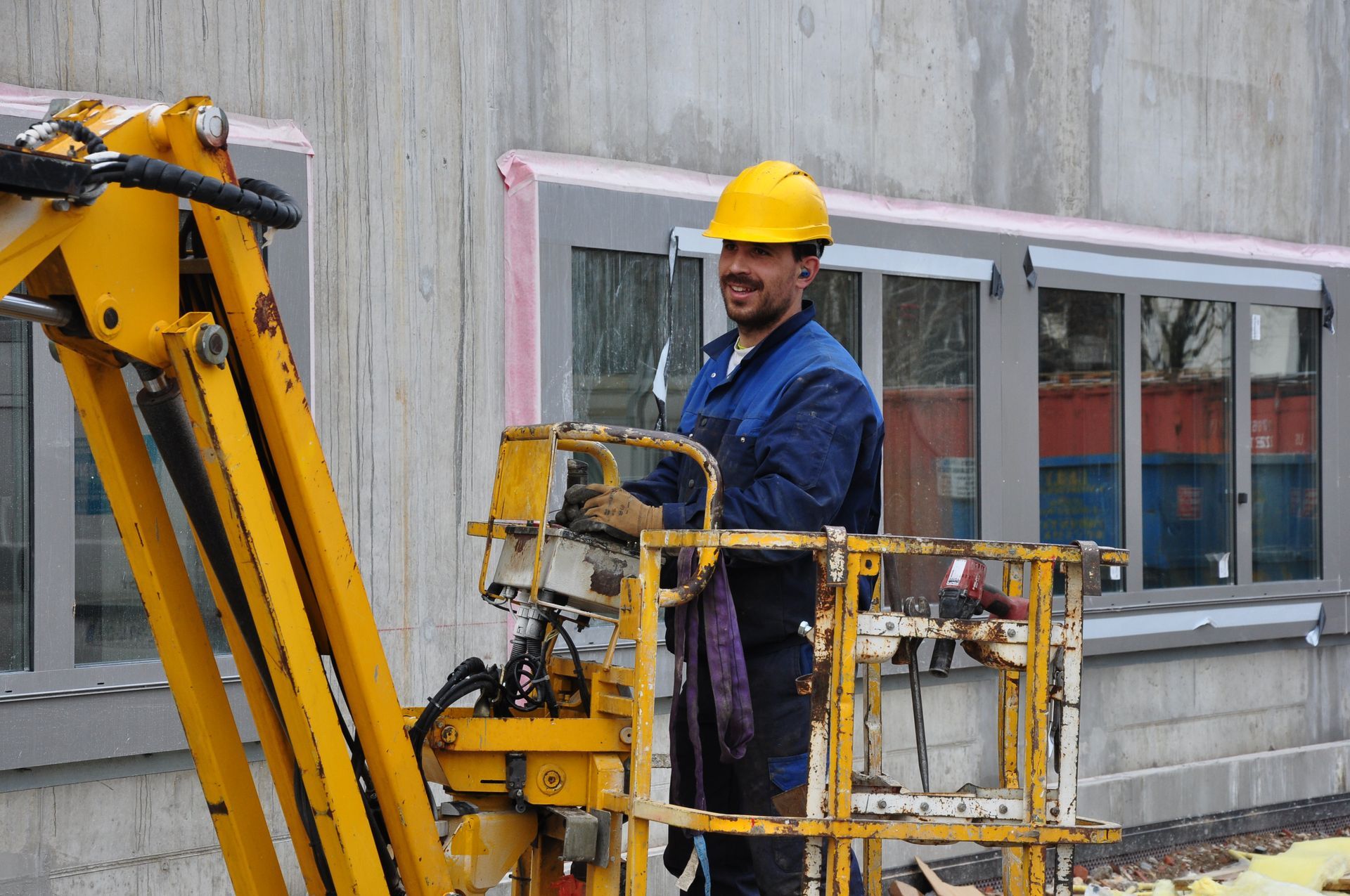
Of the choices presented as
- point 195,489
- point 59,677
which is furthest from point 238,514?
point 59,677

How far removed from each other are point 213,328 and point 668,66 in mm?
3541

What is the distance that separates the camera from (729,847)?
11.7ft

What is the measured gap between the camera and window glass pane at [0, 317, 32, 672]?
14.5ft

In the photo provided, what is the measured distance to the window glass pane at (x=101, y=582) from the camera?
179 inches

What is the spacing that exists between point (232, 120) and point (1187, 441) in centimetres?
541

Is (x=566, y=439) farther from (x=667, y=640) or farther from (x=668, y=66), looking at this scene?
(x=668, y=66)

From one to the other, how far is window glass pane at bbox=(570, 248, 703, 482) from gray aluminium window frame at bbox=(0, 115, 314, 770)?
1562 mm

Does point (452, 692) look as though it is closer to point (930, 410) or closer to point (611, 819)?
point (611, 819)

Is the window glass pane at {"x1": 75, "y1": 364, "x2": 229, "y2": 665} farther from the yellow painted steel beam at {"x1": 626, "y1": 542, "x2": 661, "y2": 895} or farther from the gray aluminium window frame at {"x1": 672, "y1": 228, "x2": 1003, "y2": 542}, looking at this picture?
the gray aluminium window frame at {"x1": 672, "y1": 228, "x2": 1003, "y2": 542}

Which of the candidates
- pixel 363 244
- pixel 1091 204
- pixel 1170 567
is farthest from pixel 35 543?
pixel 1170 567

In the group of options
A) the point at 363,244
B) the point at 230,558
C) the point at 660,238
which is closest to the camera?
the point at 230,558

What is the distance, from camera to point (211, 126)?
8.79ft

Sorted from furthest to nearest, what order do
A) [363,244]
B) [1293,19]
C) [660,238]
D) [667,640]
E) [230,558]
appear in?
[1293,19]
[660,238]
[363,244]
[667,640]
[230,558]

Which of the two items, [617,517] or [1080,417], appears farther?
[1080,417]
